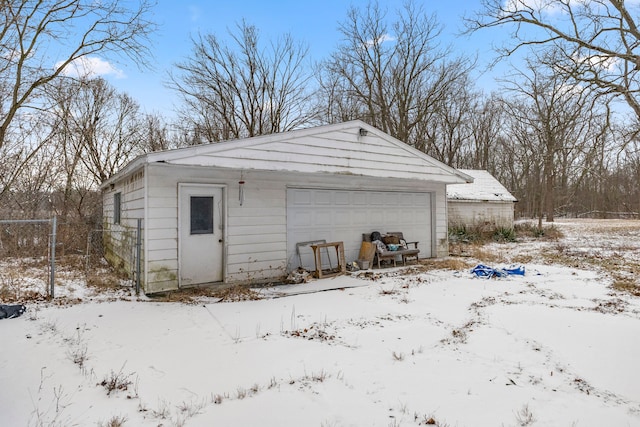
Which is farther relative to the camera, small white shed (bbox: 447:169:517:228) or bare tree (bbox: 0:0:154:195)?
small white shed (bbox: 447:169:517:228)

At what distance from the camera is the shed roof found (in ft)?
20.4

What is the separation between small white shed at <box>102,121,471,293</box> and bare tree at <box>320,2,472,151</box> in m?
13.8

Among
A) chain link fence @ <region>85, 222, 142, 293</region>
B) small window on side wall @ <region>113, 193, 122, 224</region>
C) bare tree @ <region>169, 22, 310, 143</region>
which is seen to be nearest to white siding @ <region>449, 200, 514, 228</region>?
bare tree @ <region>169, 22, 310, 143</region>

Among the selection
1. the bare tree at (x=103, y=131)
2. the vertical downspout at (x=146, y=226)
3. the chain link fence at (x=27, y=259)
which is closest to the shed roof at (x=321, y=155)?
the vertical downspout at (x=146, y=226)

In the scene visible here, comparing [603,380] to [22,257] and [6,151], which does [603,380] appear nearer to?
[22,257]

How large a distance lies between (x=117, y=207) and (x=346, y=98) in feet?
56.0

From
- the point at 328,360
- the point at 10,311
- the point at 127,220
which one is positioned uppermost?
the point at 127,220

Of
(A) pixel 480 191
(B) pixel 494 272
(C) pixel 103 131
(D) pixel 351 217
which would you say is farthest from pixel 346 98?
(B) pixel 494 272

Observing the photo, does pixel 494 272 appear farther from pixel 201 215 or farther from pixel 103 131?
pixel 103 131

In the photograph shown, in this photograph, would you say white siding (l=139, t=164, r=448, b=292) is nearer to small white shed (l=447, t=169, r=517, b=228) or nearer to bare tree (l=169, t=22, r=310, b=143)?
small white shed (l=447, t=169, r=517, b=228)

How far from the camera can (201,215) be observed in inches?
273

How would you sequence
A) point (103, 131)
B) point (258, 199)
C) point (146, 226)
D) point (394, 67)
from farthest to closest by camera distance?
point (394, 67)
point (103, 131)
point (258, 199)
point (146, 226)

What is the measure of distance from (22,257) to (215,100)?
45.7ft

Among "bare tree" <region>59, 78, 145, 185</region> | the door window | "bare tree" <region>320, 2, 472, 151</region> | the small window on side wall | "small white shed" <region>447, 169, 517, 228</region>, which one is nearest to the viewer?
the door window
